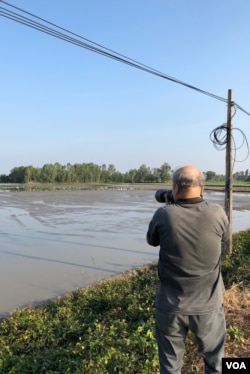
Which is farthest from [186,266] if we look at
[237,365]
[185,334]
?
[237,365]

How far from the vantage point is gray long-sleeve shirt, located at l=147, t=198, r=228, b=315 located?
242 cm

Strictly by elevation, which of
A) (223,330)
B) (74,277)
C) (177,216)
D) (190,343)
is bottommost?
(74,277)

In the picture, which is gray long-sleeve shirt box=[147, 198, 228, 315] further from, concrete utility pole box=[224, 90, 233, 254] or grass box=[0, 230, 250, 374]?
concrete utility pole box=[224, 90, 233, 254]

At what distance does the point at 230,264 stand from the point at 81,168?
91041 millimetres

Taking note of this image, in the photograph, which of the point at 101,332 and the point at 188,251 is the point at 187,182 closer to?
the point at 188,251

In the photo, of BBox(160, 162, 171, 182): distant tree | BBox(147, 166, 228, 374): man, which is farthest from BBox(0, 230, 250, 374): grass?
BBox(160, 162, 171, 182): distant tree

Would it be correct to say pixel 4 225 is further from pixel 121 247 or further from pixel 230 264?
pixel 230 264

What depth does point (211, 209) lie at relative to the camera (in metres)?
2.48

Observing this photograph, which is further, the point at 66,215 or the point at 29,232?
the point at 66,215

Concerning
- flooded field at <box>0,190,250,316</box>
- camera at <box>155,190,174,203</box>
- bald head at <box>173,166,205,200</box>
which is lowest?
flooded field at <box>0,190,250,316</box>

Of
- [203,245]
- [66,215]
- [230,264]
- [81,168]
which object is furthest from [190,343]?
[81,168]

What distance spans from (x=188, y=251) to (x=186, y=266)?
107mm

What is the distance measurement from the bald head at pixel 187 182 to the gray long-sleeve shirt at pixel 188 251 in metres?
0.05

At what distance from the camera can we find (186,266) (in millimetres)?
2443
